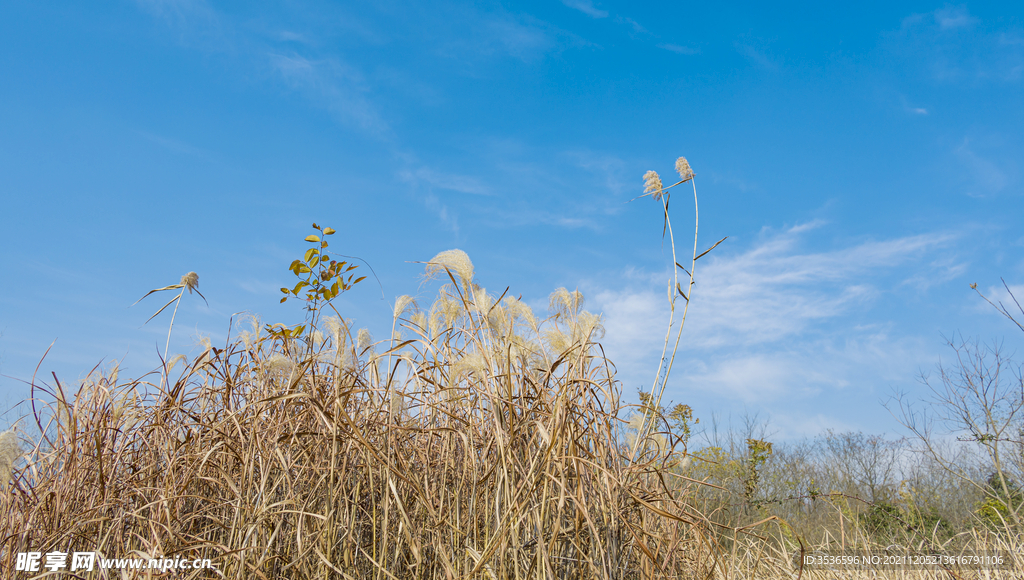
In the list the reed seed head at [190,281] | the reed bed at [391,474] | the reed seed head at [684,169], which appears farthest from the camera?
the reed seed head at [190,281]

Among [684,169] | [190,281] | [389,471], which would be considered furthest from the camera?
[190,281]

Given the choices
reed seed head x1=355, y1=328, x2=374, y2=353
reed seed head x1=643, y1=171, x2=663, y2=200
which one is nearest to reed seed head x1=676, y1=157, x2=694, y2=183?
reed seed head x1=643, y1=171, x2=663, y2=200

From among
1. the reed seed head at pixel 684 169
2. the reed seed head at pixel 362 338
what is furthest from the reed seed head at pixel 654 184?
the reed seed head at pixel 362 338

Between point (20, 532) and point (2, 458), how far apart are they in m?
0.41

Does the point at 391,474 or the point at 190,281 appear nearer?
the point at 391,474

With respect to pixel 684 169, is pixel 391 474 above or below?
below

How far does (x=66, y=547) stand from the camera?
249 centimetres

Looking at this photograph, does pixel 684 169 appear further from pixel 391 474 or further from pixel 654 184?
pixel 391 474

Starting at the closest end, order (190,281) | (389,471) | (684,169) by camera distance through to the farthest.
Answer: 1. (389,471)
2. (684,169)
3. (190,281)

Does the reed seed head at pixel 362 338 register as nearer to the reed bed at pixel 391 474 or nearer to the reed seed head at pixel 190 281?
the reed bed at pixel 391 474

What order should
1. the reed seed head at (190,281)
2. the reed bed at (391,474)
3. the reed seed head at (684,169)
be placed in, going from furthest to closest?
the reed seed head at (190,281), the reed seed head at (684,169), the reed bed at (391,474)

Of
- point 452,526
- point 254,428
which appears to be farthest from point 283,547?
point 452,526

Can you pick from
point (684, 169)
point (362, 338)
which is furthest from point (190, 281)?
point (684, 169)

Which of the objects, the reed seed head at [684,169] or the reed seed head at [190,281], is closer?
the reed seed head at [684,169]
